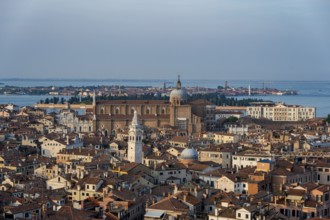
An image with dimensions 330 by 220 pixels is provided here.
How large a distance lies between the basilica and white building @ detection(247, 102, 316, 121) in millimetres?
20319

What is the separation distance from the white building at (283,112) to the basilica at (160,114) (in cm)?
2032

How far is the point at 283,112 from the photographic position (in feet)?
243

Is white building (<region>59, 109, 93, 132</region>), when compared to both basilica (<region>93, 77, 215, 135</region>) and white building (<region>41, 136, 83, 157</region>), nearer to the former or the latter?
basilica (<region>93, 77, 215, 135</region>)

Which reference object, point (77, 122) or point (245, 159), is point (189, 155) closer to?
point (245, 159)

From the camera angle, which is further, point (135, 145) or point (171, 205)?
point (135, 145)

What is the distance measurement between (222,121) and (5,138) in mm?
20520

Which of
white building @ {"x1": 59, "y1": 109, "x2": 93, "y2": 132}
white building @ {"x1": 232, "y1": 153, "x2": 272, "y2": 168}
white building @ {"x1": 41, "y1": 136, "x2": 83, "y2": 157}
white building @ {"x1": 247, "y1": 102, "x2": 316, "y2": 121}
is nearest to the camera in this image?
white building @ {"x1": 232, "y1": 153, "x2": 272, "y2": 168}

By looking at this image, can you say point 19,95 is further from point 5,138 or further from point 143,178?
point 143,178

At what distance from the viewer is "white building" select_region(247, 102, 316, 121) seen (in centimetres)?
7156

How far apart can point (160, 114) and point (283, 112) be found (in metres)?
25.5

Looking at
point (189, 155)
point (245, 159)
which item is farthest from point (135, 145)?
point (245, 159)

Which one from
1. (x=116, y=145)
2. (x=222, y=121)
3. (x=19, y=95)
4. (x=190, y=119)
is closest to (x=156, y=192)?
(x=116, y=145)

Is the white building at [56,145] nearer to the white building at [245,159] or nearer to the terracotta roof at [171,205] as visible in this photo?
the white building at [245,159]

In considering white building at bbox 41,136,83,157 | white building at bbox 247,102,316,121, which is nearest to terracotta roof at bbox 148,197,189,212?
white building at bbox 41,136,83,157
